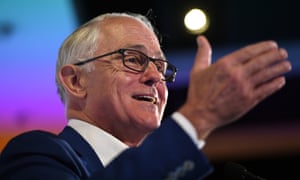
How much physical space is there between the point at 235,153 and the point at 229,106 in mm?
2328

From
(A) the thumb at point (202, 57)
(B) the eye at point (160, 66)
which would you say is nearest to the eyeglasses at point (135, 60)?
(B) the eye at point (160, 66)

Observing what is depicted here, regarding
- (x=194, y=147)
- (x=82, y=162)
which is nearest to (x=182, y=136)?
(x=194, y=147)

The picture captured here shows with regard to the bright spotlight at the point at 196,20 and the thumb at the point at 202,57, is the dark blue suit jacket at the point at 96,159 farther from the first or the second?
the bright spotlight at the point at 196,20

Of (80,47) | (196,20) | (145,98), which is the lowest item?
(196,20)

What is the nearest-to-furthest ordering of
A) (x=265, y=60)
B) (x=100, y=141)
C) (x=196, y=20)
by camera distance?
(x=265, y=60) → (x=100, y=141) → (x=196, y=20)

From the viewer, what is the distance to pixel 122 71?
53.6 inches

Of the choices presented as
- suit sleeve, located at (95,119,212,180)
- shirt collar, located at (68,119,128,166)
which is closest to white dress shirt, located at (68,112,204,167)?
shirt collar, located at (68,119,128,166)

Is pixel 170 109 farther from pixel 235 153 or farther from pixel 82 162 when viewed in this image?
pixel 82 162

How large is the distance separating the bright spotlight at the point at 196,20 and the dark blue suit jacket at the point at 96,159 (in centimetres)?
147

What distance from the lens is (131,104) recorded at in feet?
4.35

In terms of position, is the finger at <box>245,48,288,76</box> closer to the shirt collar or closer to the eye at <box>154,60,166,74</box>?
the shirt collar

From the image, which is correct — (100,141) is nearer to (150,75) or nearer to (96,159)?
(96,159)

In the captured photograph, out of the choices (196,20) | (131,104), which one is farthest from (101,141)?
(196,20)

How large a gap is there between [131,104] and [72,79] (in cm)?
19
